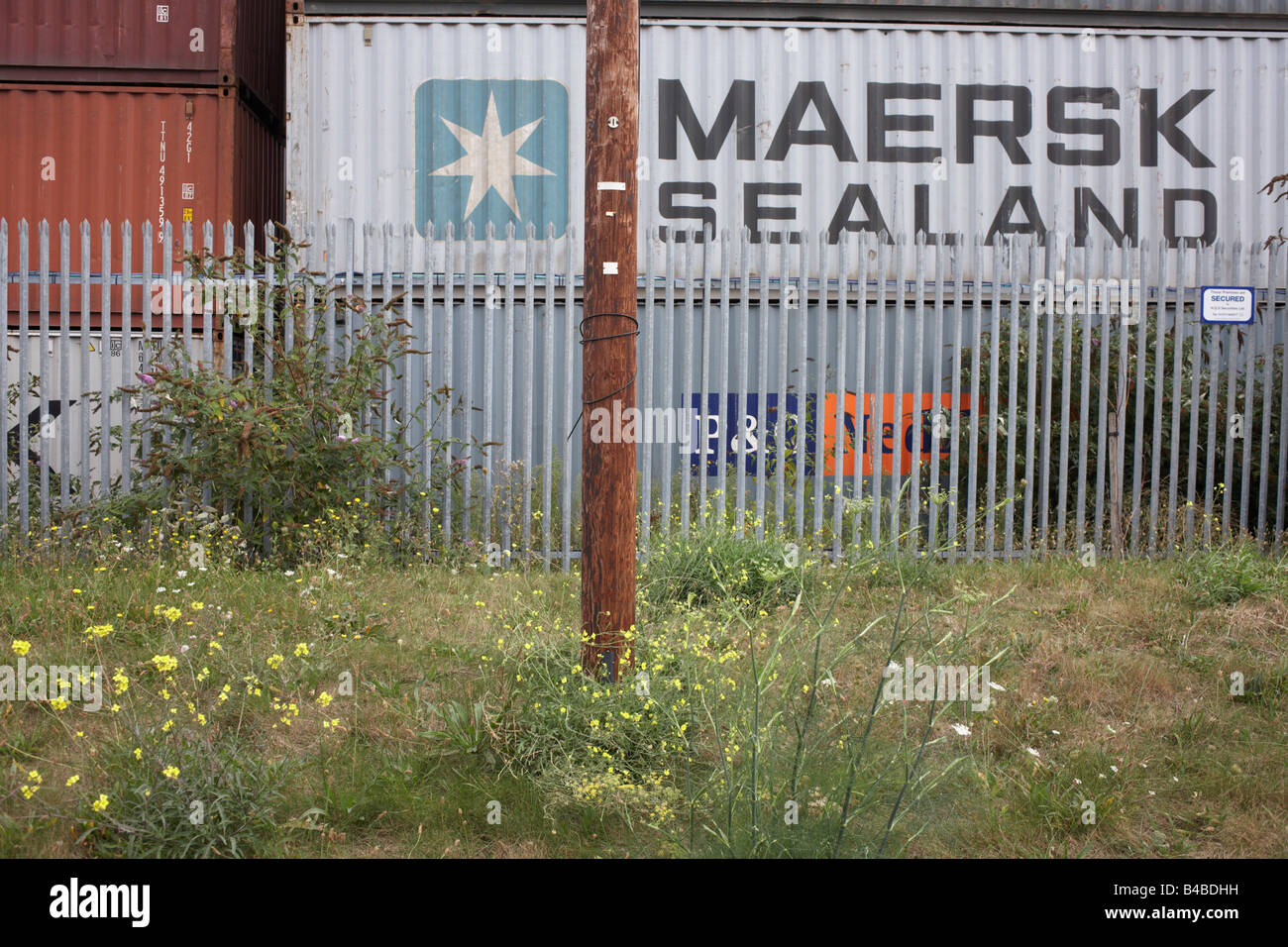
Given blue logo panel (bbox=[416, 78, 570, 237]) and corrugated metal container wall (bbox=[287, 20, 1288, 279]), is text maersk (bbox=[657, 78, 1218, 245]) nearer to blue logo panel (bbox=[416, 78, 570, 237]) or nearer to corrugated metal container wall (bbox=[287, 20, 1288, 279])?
corrugated metal container wall (bbox=[287, 20, 1288, 279])

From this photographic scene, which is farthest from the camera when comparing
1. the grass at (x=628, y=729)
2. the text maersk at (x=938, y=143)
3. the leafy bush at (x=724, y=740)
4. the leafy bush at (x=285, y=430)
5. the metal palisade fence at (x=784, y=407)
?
the text maersk at (x=938, y=143)

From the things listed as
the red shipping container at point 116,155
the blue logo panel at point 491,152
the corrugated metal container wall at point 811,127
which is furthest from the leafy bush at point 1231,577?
the red shipping container at point 116,155

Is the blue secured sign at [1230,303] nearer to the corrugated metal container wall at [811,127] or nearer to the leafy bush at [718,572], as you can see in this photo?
the corrugated metal container wall at [811,127]

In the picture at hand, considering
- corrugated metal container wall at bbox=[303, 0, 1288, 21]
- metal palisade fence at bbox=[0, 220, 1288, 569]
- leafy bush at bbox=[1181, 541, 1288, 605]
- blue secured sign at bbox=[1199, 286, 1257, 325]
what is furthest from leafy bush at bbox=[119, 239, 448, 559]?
blue secured sign at bbox=[1199, 286, 1257, 325]

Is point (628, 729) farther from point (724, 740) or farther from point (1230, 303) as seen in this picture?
point (1230, 303)

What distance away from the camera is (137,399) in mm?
6727

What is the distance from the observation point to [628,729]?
145 inches

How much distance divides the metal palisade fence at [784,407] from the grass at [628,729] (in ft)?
3.91

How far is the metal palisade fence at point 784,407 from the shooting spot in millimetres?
6504

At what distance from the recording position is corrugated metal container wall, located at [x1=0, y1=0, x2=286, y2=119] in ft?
28.7

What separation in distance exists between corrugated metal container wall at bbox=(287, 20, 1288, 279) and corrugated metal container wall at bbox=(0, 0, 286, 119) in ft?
3.40

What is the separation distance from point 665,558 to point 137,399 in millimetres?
3777

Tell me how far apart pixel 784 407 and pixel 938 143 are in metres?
3.42

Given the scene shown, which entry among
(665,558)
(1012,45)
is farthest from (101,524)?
(1012,45)
